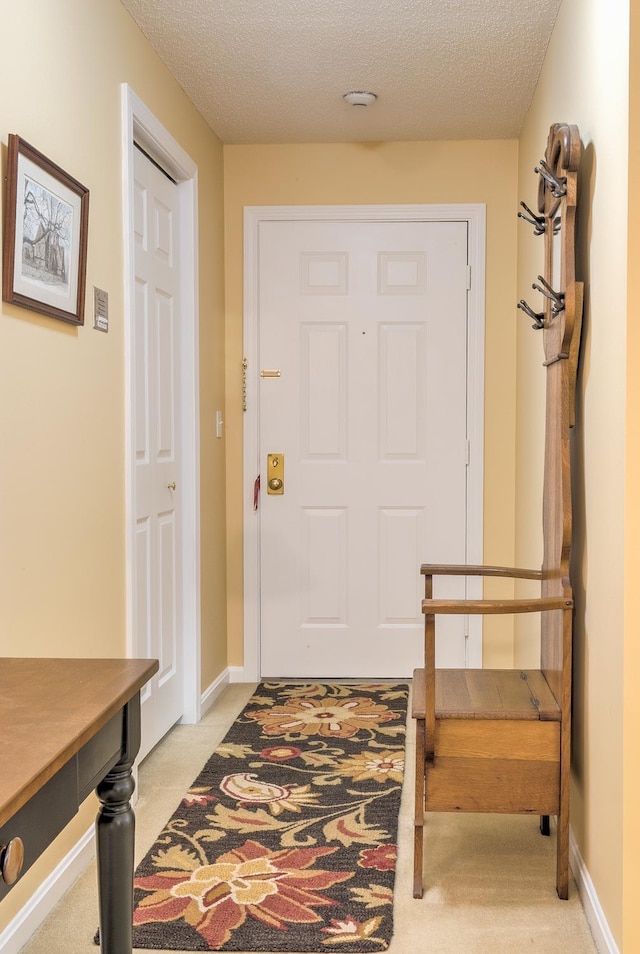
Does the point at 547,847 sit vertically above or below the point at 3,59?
below

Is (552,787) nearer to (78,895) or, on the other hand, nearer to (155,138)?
(78,895)

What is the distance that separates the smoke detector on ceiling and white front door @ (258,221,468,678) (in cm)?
67

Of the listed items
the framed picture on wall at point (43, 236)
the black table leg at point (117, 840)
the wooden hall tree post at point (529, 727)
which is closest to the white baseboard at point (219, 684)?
the wooden hall tree post at point (529, 727)

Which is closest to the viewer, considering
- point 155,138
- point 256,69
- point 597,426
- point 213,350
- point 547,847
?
point 597,426

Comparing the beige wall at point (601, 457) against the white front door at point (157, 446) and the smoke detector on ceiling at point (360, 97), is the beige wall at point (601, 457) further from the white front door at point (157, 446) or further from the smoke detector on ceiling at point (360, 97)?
the white front door at point (157, 446)

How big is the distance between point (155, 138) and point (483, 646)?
8.44 ft

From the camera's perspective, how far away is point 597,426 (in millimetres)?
2180

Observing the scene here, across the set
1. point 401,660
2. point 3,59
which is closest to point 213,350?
point 401,660

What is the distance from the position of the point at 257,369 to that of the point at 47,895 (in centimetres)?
260

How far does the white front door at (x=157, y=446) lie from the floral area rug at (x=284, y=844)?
346mm

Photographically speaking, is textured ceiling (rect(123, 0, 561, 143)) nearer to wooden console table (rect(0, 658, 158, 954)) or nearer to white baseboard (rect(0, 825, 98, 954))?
wooden console table (rect(0, 658, 158, 954))

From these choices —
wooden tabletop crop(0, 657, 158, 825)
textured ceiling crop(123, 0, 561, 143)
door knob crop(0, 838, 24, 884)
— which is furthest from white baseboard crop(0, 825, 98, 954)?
textured ceiling crop(123, 0, 561, 143)

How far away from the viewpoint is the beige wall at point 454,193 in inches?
165

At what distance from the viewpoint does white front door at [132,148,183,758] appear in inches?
124
